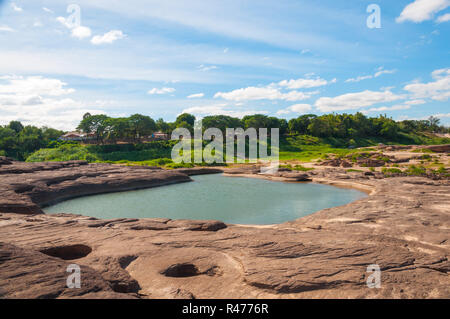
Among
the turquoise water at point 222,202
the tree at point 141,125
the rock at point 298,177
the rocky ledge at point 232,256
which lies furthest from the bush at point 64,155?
the rocky ledge at point 232,256

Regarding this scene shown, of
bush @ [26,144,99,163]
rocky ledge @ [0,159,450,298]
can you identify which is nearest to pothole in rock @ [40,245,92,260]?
rocky ledge @ [0,159,450,298]

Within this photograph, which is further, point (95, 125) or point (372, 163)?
point (95, 125)

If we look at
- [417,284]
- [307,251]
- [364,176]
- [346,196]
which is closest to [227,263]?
[307,251]

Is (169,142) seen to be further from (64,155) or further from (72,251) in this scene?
(72,251)

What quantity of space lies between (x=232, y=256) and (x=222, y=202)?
14.7 m

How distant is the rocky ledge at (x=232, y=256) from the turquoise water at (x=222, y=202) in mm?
4781

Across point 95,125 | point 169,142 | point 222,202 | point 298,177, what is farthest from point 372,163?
point 95,125

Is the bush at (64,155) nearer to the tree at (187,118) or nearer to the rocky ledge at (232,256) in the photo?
the rocky ledge at (232,256)

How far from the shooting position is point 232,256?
376 inches

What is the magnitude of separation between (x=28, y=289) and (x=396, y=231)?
1367 centimetres

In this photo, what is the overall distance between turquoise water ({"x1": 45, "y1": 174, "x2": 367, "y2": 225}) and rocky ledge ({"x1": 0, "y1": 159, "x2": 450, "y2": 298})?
188 inches

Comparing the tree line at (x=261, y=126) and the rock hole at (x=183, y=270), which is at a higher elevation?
the tree line at (x=261, y=126)

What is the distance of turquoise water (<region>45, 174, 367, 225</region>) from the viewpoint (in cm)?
1998

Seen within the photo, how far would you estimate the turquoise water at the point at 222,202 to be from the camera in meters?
20.0
